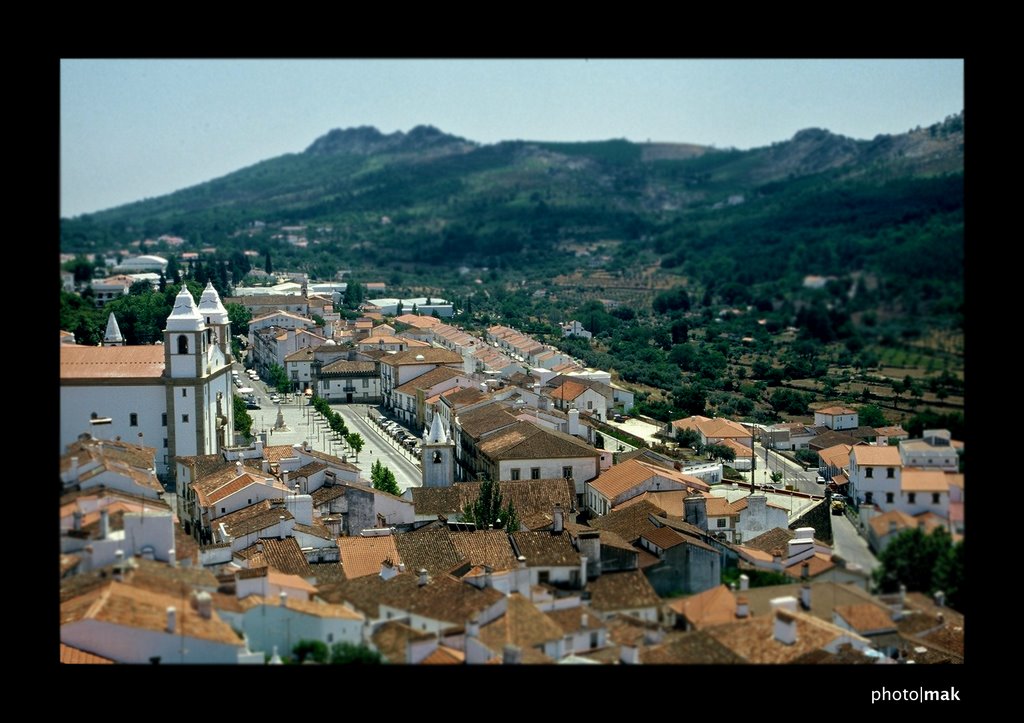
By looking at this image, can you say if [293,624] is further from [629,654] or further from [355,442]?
[355,442]

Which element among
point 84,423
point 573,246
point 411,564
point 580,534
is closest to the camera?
point 84,423

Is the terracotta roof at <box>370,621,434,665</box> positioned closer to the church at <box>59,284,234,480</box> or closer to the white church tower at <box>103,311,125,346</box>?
the church at <box>59,284,234,480</box>

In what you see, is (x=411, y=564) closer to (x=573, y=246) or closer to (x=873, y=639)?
(x=873, y=639)

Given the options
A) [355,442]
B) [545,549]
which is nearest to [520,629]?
[545,549]

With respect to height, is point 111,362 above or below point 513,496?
above

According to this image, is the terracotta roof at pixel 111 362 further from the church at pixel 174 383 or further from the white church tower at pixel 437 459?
the white church tower at pixel 437 459

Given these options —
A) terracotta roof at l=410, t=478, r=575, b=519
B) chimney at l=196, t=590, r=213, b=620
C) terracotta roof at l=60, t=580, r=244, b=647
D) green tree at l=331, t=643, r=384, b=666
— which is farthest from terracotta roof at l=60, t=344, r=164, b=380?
terracotta roof at l=410, t=478, r=575, b=519
